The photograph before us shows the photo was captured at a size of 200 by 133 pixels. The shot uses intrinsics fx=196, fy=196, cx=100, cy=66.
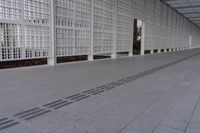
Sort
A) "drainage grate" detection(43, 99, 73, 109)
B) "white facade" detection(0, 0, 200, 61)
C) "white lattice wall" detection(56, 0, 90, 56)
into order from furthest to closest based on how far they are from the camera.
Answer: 1. "white lattice wall" detection(56, 0, 90, 56)
2. "white facade" detection(0, 0, 200, 61)
3. "drainage grate" detection(43, 99, 73, 109)

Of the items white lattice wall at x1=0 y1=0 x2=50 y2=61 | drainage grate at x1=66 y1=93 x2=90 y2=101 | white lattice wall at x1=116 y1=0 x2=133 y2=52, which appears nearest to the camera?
drainage grate at x1=66 y1=93 x2=90 y2=101

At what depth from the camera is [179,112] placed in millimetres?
2746

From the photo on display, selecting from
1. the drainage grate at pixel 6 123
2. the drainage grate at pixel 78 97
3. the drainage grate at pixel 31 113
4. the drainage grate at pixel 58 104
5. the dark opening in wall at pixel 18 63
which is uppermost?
the dark opening in wall at pixel 18 63

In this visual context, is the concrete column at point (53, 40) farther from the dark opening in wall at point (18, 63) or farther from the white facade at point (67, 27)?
the dark opening in wall at point (18, 63)

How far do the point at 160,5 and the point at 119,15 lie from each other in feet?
29.7

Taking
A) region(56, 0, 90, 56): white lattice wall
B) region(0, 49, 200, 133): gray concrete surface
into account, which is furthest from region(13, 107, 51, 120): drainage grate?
region(56, 0, 90, 56): white lattice wall

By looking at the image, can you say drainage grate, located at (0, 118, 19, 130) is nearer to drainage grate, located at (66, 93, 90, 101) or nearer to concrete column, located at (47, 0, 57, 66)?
drainage grate, located at (66, 93, 90, 101)

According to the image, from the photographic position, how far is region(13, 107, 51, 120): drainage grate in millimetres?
2470

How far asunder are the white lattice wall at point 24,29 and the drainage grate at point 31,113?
3.68 metres

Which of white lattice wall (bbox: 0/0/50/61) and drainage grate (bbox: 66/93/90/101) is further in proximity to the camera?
white lattice wall (bbox: 0/0/50/61)

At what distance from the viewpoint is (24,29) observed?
626 centimetres

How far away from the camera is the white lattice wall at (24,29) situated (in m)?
5.76

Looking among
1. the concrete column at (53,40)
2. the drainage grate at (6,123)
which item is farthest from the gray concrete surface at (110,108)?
the concrete column at (53,40)

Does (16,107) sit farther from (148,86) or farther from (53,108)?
(148,86)
